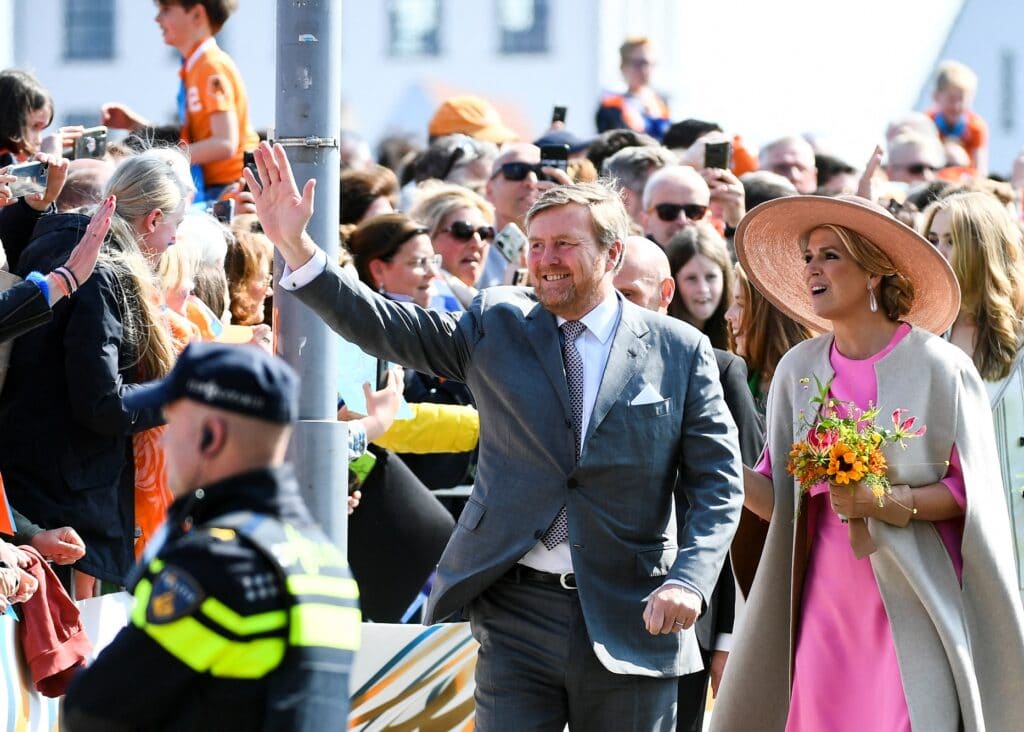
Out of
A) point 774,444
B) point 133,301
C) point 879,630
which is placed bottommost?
point 879,630

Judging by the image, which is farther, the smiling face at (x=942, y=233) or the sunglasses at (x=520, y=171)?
the sunglasses at (x=520, y=171)

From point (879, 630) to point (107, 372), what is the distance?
2.75 metres

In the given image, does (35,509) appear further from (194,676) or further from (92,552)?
(194,676)

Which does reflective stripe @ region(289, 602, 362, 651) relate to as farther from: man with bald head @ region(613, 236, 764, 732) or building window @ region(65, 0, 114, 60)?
building window @ region(65, 0, 114, 60)

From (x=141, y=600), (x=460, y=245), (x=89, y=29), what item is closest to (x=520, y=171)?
(x=460, y=245)

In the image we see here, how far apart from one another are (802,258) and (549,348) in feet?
4.99

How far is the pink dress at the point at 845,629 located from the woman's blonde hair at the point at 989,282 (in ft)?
4.84

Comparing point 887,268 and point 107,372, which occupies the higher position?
point 887,268

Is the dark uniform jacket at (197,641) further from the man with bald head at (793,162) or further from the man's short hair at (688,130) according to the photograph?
the man's short hair at (688,130)

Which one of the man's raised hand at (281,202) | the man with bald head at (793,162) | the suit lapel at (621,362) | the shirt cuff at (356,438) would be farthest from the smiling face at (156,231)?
the man with bald head at (793,162)

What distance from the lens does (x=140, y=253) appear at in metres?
6.77

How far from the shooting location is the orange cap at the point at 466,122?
525 inches

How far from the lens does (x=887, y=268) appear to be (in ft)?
21.8

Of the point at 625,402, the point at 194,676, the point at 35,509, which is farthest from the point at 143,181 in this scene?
the point at 194,676
